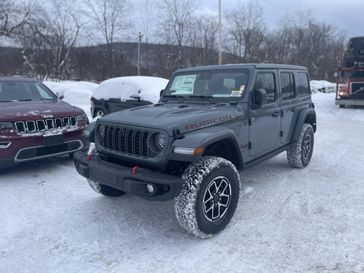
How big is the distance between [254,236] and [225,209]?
1.38ft

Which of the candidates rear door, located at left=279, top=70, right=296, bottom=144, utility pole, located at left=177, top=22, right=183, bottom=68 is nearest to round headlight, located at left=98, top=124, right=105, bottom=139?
rear door, located at left=279, top=70, right=296, bottom=144

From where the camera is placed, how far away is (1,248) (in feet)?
11.5

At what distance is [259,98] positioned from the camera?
4.38 metres

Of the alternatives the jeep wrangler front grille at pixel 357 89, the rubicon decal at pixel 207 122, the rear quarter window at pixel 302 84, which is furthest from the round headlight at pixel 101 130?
the jeep wrangler front grille at pixel 357 89

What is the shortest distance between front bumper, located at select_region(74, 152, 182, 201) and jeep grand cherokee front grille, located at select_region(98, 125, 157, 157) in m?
0.19

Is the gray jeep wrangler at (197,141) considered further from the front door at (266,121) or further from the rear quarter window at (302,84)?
the rear quarter window at (302,84)

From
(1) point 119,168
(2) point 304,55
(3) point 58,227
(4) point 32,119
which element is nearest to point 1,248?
(3) point 58,227

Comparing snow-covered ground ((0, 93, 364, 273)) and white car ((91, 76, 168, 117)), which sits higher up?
white car ((91, 76, 168, 117))

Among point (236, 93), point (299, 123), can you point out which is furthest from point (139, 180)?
point (299, 123)

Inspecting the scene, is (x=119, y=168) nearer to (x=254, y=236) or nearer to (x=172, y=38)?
(x=254, y=236)

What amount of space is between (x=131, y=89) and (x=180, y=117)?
23.2 feet

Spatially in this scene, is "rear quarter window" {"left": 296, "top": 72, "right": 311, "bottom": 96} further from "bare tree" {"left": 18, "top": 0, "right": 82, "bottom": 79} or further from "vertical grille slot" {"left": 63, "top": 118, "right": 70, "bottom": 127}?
"bare tree" {"left": 18, "top": 0, "right": 82, "bottom": 79}

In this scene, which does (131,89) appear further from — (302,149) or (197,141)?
(197,141)

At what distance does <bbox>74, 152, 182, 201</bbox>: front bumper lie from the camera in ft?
10.9
